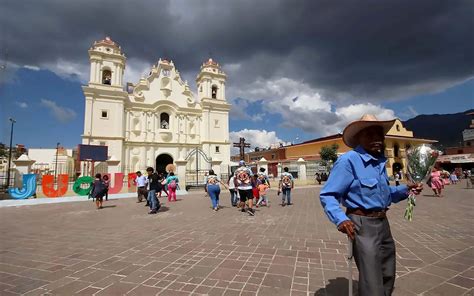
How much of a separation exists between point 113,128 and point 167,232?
25350mm

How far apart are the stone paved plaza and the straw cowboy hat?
5.33 ft

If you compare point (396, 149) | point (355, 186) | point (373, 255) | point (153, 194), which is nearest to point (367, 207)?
point (355, 186)

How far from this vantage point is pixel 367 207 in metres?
1.91

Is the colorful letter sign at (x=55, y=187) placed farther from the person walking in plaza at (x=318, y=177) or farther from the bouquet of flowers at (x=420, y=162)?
the person walking in plaza at (x=318, y=177)

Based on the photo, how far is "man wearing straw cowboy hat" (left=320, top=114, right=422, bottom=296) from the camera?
186 cm

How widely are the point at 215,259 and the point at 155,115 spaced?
29.1 meters

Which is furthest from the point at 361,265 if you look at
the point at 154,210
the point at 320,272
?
the point at 154,210

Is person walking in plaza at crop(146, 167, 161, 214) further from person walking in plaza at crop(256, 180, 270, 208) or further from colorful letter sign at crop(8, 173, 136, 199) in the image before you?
colorful letter sign at crop(8, 173, 136, 199)

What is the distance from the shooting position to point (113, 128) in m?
27.4

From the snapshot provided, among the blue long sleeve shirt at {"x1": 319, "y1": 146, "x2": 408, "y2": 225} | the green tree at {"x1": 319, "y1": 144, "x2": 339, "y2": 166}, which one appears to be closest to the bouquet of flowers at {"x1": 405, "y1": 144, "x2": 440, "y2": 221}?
the blue long sleeve shirt at {"x1": 319, "y1": 146, "x2": 408, "y2": 225}

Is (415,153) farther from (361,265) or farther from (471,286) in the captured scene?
(471,286)

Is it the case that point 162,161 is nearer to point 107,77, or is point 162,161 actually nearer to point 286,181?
point 107,77

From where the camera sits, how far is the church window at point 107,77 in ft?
93.0

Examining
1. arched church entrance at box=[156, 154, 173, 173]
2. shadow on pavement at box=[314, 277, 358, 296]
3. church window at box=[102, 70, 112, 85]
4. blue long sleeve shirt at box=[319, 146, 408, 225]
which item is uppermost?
church window at box=[102, 70, 112, 85]
